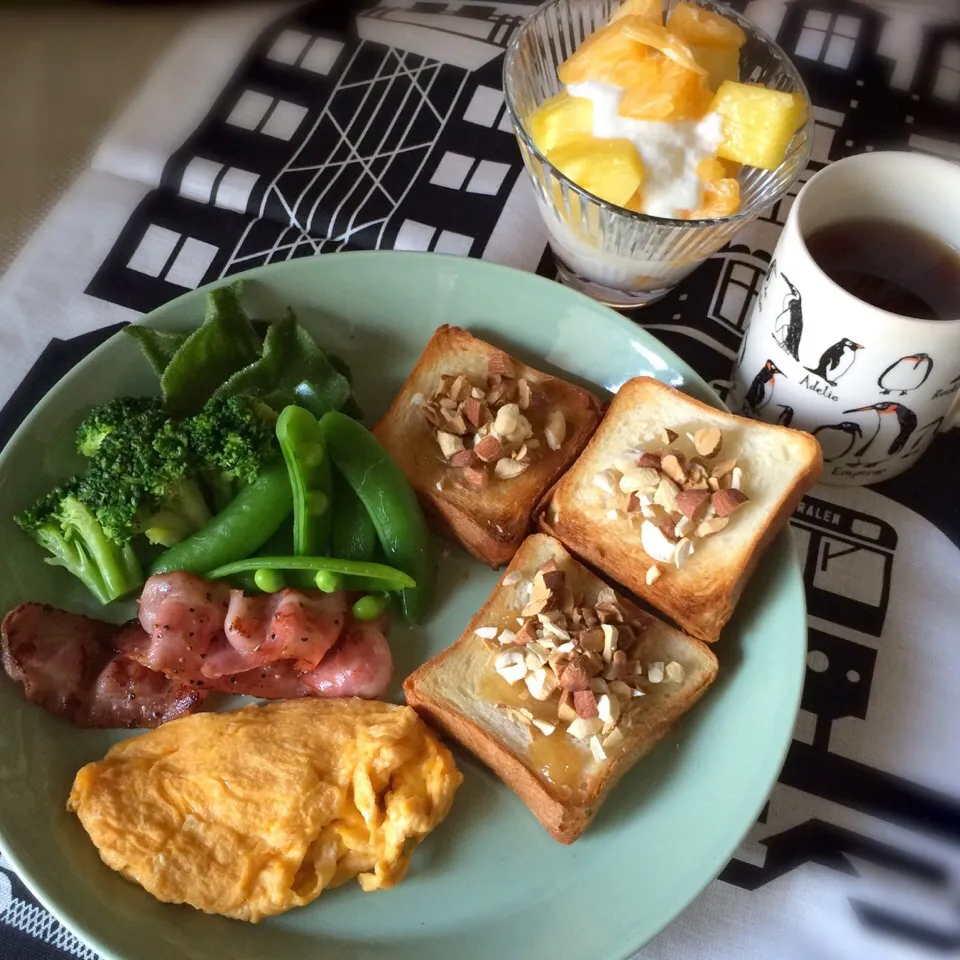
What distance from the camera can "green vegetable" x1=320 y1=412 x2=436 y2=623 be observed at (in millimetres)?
2195

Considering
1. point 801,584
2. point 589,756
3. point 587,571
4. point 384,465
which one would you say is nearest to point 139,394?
point 384,465

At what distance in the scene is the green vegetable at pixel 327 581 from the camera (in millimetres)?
2117

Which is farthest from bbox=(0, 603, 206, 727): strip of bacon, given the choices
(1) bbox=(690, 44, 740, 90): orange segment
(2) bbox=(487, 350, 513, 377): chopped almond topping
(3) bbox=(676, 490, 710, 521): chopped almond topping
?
(1) bbox=(690, 44, 740, 90): orange segment

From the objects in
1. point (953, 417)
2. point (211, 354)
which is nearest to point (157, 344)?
point (211, 354)

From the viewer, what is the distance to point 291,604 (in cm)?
211

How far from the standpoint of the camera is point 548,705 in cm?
198

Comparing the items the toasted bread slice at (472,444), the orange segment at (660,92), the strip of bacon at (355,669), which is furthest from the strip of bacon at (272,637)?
the orange segment at (660,92)

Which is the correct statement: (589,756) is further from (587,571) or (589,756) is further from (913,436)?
(913,436)

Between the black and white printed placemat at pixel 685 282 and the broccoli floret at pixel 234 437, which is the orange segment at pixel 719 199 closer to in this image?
the black and white printed placemat at pixel 685 282

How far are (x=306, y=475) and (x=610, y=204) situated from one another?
39.1 inches

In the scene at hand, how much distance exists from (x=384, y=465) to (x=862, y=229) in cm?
128

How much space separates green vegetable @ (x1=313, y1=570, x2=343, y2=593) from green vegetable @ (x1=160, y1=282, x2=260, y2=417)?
55cm

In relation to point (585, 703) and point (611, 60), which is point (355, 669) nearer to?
point (585, 703)

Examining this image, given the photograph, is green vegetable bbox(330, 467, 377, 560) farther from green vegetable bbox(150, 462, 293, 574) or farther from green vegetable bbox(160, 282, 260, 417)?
green vegetable bbox(160, 282, 260, 417)
